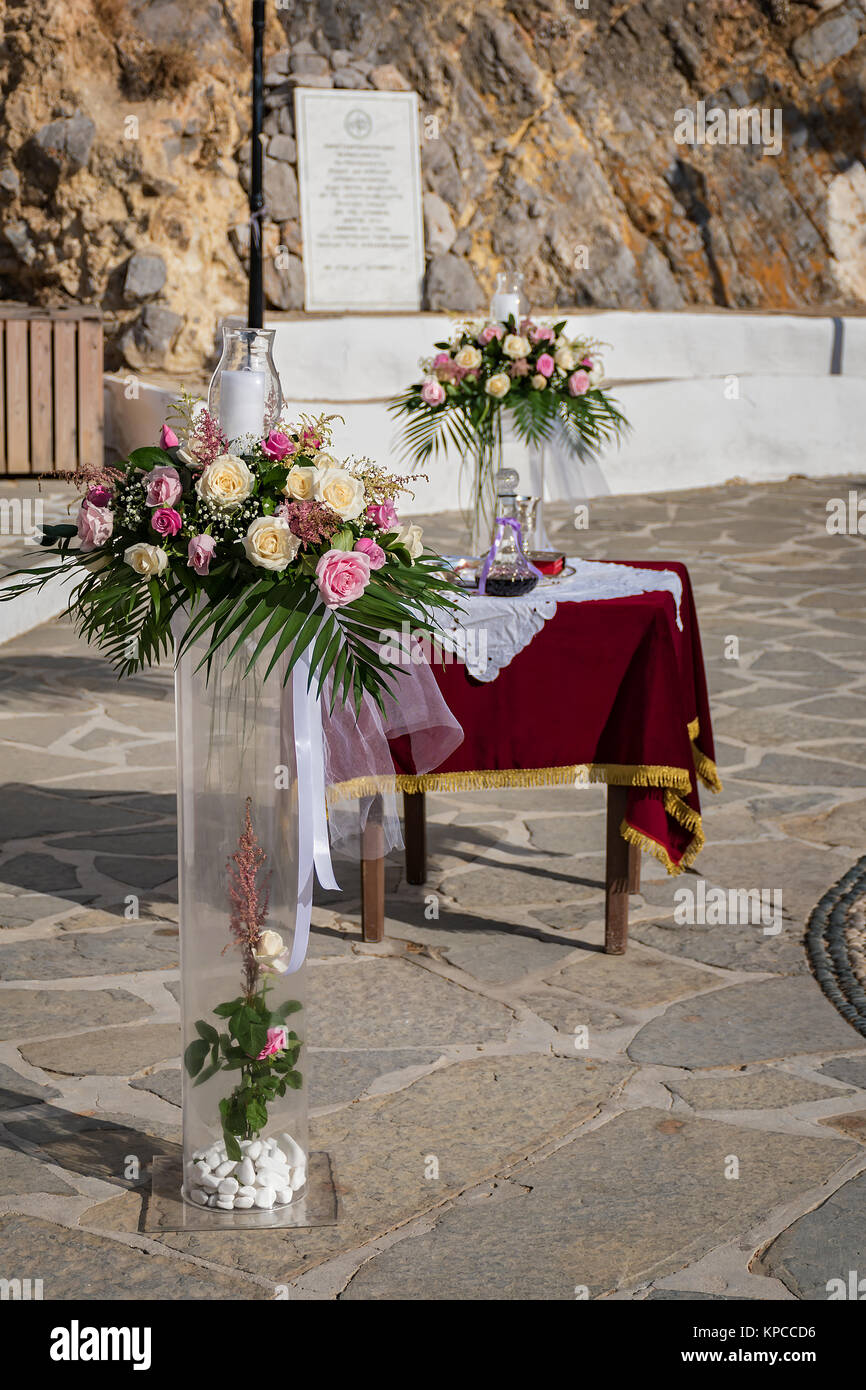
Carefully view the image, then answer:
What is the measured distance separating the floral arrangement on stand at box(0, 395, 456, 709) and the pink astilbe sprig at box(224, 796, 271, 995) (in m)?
0.36

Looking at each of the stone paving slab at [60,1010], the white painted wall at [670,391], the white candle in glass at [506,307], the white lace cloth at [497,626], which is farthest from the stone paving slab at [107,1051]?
the white painted wall at [670,391]

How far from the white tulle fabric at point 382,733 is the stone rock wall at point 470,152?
1209 cm

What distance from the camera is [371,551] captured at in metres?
3.15

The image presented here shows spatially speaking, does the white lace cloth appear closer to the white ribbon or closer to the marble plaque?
the white ribbon

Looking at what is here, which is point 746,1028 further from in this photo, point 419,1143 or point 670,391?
point 670,391

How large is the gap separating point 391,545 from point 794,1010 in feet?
6.50

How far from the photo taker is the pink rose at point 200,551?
3.07 metres

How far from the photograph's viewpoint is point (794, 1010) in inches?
176

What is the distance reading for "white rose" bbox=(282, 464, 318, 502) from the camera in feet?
10.2

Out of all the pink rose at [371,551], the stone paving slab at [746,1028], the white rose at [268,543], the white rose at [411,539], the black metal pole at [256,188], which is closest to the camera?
the white rose at [268,543]

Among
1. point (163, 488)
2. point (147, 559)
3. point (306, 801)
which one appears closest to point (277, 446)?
point (163, 488)

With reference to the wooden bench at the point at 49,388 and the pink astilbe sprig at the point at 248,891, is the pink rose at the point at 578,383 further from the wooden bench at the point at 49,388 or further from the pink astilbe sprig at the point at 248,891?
the wooden bench at the point at 49,388

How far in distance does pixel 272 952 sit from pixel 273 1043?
189 millimetres

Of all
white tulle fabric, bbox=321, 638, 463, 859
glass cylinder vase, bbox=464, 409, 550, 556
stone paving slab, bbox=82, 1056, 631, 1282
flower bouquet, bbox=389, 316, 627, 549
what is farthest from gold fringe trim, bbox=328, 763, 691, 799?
flower bouquet, bbox=389, 316, 627, 549
